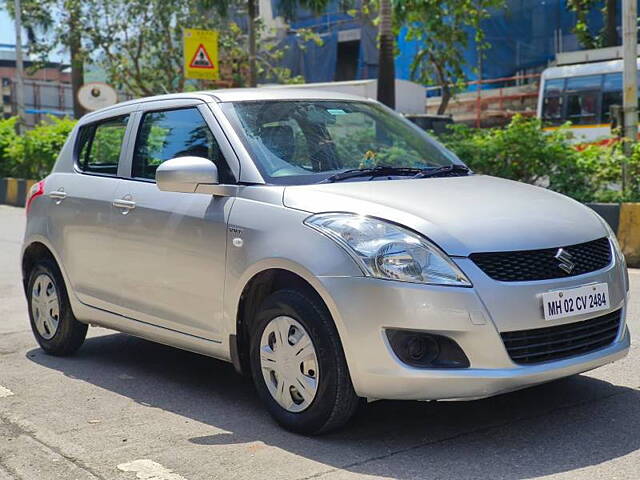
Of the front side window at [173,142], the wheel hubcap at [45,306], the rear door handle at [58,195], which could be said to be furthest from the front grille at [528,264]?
the wheel hubcap at [45,306]

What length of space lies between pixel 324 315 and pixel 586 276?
46.5 inches

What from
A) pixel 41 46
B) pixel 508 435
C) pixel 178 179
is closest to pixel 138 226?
pixel 178 179

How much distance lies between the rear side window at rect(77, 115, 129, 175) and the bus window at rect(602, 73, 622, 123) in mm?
19423

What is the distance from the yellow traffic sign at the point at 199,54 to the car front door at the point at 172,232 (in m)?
11.2

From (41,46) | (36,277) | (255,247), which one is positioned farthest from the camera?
(41,46)

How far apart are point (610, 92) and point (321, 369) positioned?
70.5ft

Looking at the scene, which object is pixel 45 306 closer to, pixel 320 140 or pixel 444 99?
pixel 320 140

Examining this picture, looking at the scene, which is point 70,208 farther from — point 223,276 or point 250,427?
point 250,427

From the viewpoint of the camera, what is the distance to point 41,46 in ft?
113

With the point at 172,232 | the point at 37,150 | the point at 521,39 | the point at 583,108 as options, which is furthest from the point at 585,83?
the point at 172,232

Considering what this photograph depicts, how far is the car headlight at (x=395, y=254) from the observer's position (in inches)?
155

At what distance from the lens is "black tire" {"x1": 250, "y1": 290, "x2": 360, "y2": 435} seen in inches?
161

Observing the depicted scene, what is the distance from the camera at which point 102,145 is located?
6.20 metres

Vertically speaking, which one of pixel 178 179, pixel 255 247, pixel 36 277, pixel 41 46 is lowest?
pixel 36 277
